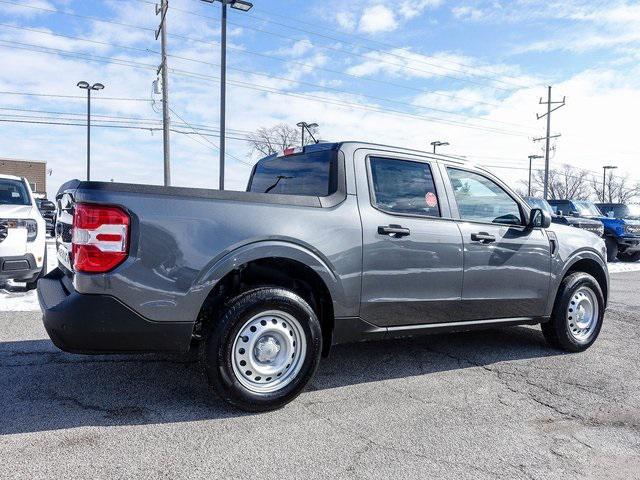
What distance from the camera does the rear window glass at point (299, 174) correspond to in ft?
12.9

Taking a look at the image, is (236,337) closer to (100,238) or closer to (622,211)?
(100,238)

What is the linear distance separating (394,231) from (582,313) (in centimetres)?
258

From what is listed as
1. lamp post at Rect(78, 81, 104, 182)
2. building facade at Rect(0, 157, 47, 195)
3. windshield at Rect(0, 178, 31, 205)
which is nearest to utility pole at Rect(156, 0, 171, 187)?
lamp post at Rect(78, 81, 104, 182)

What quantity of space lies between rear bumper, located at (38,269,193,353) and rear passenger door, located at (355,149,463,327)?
4.48 ft

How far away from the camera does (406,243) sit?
12.9 feet

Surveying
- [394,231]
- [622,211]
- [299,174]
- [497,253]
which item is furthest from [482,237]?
[622,211]

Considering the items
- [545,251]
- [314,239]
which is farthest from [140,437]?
[545,251]

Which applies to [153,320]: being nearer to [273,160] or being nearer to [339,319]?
[339,319]

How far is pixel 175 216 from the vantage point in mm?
3129

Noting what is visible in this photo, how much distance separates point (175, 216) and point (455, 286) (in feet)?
7.50

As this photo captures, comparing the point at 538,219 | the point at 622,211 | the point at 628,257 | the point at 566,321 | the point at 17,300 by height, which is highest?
the point at 622,211

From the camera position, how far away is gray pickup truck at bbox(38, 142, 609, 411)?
10.00ft

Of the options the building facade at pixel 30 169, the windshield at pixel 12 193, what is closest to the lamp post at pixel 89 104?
the windshield at pixel 12 193

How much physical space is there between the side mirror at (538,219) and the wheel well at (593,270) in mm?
836
